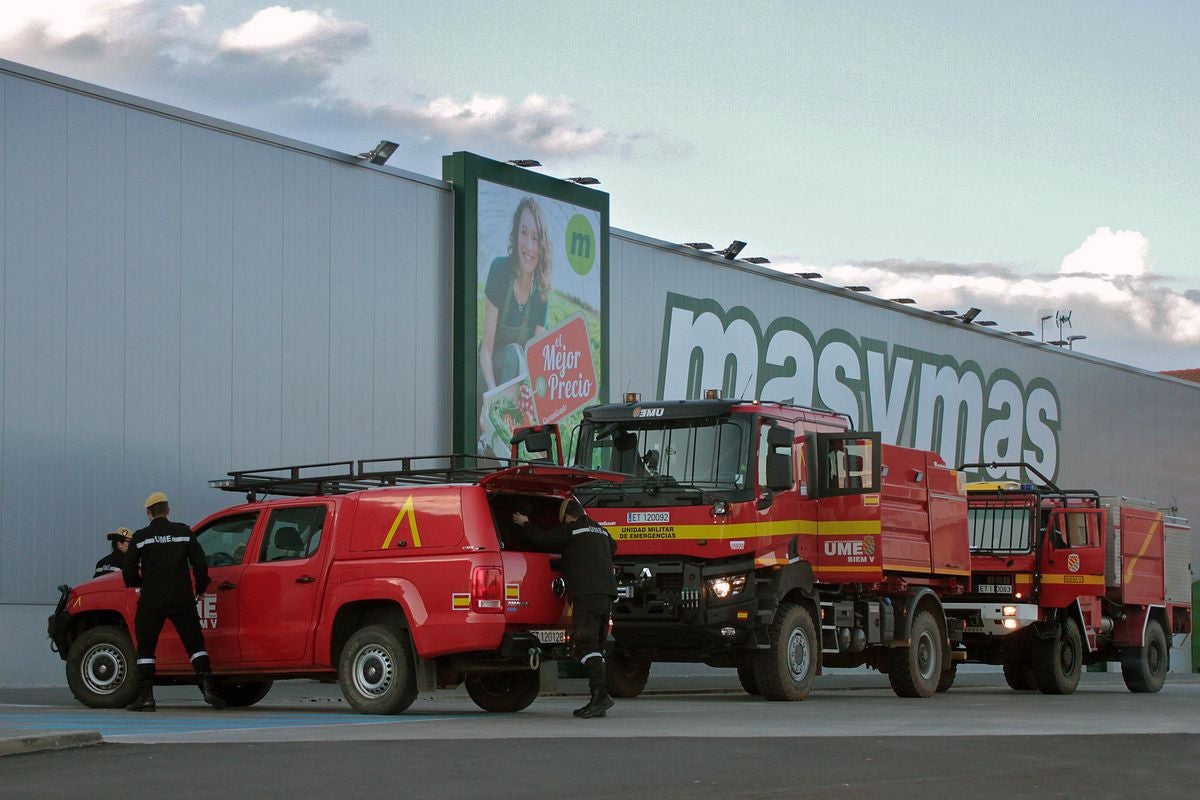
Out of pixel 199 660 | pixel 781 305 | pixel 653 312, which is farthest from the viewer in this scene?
pixel 781 305

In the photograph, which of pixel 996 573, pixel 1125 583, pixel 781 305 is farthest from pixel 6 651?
pixel 781 305

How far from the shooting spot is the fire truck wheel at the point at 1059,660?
81.1 feet

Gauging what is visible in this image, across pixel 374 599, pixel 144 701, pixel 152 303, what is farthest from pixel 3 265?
pixel 374 599

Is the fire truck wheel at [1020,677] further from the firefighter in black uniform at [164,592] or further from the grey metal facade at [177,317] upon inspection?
the firefighter in black uniform at [164,592]

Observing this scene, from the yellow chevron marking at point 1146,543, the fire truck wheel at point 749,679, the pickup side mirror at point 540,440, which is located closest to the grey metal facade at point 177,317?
the pickup side mirror at point 540,440

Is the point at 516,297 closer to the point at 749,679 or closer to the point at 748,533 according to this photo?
the point at 749,679

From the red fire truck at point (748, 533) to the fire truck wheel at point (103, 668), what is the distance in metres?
5.20

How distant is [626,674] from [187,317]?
7.91 meters

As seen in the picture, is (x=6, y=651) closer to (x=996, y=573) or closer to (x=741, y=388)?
(x=996, y=573)

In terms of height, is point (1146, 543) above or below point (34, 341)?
below

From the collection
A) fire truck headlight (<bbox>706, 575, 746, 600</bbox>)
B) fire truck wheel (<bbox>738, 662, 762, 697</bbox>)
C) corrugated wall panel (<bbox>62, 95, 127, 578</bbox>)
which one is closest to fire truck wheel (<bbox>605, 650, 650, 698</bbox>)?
fire truck wheel (<bbox>738, 662, 762, 697</bbox>)

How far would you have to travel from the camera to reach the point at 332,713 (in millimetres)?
15469

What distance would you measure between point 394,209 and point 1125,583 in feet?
41.0

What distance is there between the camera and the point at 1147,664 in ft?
88.7
